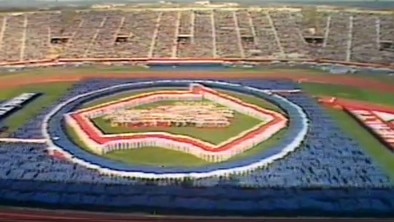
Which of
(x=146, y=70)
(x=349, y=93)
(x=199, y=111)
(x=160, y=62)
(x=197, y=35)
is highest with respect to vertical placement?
(x=199, y=111)

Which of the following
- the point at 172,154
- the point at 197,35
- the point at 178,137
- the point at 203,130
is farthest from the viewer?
the point at 197,35

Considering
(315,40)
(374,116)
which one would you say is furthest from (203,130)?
(315,40)

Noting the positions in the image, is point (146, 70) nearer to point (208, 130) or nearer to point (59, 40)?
point (59, 40)

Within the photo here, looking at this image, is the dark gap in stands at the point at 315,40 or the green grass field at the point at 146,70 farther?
the dark gap in stands at the point at 315,40

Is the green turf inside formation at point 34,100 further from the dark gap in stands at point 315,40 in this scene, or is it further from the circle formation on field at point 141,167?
the dark gap in stands at point 315,40

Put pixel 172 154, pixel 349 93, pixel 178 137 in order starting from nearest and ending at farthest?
pixel 172 154 → pixel 178 137 → pixel 349 93

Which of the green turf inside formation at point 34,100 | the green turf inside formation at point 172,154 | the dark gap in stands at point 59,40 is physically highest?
the green turf inside formation at point 172,154

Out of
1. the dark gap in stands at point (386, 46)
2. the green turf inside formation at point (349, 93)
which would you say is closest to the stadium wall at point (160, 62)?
the dark gap in stands at point (386, 46)
